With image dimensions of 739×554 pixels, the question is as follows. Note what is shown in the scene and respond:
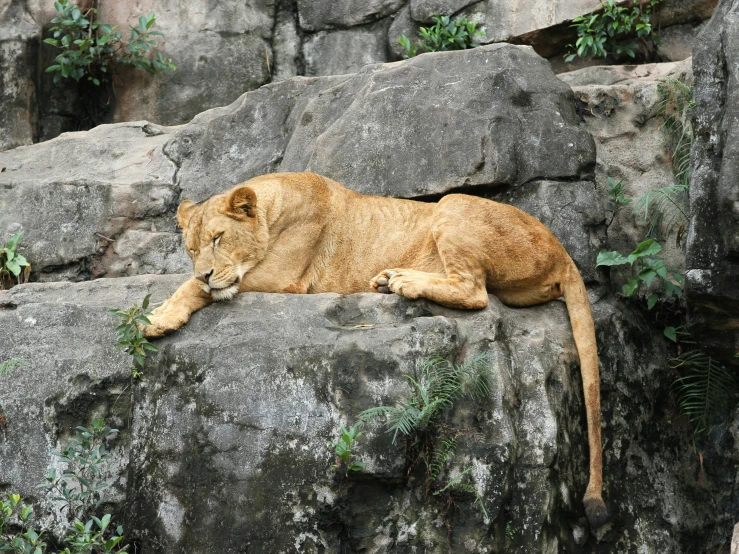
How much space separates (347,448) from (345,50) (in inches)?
225

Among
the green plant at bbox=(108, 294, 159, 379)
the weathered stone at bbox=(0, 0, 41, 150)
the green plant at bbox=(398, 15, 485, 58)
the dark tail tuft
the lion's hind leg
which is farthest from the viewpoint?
the weathered stone at bbox=(0, 0, 41, 150)

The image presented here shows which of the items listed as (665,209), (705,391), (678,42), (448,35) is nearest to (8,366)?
(705,391)

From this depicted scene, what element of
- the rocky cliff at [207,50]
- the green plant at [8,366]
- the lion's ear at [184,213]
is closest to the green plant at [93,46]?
the rocky cliff at [207,50]

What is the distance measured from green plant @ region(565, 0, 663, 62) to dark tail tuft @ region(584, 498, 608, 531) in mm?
4467

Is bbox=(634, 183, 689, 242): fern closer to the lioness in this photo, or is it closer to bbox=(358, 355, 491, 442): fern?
the lioness

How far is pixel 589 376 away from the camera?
6520 mm

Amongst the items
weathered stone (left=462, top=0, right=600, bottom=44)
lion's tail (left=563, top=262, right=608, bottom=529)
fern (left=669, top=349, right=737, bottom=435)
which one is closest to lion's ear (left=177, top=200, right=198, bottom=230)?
lion's tail (left=563, top=262, right=608, bottom=529)

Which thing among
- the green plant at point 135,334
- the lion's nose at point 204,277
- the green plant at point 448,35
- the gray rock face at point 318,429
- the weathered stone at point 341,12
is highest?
the weathered stone at point 341,12

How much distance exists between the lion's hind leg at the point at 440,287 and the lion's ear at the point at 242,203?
0.89 meters

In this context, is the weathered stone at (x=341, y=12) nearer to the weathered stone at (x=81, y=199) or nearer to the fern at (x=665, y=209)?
the weathered stone at (x=81, y=199)

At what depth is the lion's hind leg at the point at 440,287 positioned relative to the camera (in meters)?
6.46

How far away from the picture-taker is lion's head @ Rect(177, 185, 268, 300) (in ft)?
21.7

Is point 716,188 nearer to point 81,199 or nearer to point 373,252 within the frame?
point 373,252

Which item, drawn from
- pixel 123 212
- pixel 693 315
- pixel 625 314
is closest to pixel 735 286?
pixel 693 315
